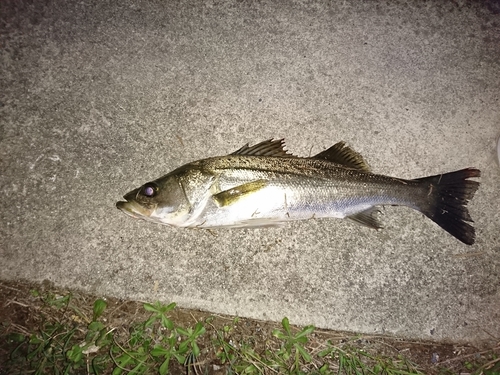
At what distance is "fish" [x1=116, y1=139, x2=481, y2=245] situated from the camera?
246 centimetres

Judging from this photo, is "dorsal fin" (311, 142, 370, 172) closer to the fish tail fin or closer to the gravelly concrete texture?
the gravelly concrete texture

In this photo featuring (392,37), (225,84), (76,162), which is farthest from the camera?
(392,37)

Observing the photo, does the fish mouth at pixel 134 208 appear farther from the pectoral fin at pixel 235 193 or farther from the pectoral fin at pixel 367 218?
the pectoral fin at pixel 367 218

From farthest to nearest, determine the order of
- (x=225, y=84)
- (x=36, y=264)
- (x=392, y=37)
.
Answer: (x=392, y=37) < (x=225, y=84) < (x=36, y=264)

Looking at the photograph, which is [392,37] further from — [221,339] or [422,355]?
[221,339]

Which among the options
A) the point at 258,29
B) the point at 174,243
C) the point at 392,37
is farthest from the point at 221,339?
the point at 392,37

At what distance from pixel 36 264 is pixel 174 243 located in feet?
4.22

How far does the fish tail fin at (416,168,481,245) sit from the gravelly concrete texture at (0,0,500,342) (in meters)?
0.33

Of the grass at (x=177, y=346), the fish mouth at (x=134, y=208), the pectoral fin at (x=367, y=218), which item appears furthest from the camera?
the pectoral fin at (x=367, y=218)

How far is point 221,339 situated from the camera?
2.75m

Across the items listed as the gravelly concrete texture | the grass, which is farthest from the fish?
the grass

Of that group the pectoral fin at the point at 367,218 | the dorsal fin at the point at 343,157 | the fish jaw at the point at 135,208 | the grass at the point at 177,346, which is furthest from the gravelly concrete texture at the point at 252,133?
the fish jaw at the point at 135,208

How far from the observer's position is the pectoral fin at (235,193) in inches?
97.0

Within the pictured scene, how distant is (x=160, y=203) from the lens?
242 cm
